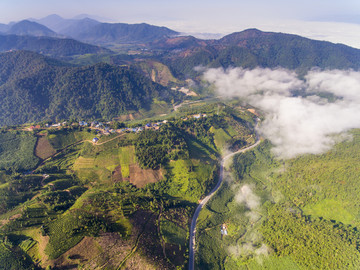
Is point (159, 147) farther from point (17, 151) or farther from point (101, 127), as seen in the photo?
point (17, 151)

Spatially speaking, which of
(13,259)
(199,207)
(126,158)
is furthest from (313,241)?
(13,259)

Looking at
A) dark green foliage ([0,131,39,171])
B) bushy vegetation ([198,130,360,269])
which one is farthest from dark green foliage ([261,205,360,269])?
dark green foliage ([0,131,39,171])

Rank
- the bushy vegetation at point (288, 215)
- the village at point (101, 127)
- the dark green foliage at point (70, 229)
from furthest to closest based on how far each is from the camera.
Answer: the village at point (101, 127) → the bushy vegetation at point (288, 215) → the dark green foliage at point (70, 229)

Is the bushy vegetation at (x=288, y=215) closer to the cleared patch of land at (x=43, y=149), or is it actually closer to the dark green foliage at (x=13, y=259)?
the dark green foliage at (x=13, y=259)

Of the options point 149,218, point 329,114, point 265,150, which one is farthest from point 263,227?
point 329,114

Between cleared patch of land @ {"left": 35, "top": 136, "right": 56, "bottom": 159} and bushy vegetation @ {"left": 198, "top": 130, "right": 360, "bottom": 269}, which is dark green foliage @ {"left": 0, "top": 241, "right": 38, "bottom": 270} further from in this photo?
cleared patch of land @ {"left": 35, "top": 136, "right": 56, "bottom": 159}

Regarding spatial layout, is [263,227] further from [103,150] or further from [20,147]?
[20,147]

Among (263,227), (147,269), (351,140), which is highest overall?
(351,140)

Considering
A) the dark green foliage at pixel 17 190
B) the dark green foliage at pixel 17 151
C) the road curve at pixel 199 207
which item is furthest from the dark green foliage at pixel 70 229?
the dark green foliage at pixel 17 151
